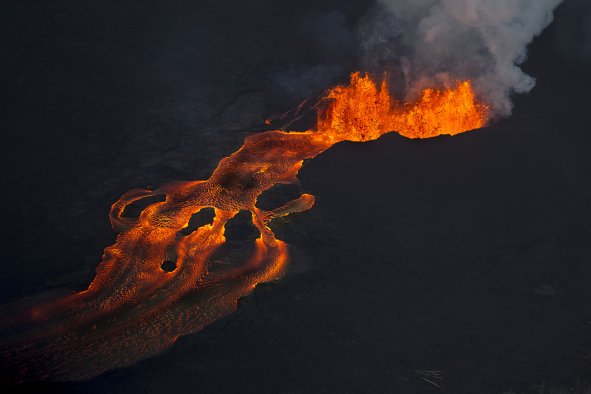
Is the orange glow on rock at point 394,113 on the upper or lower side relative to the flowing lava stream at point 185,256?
upper

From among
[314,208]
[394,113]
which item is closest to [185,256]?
[314,208]

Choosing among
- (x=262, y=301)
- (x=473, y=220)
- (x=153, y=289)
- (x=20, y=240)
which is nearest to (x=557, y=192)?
(x=473, y=220)

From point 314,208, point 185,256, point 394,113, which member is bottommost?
point 185,256

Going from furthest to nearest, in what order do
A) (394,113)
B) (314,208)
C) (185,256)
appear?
1. (394,113)
2. (314,208)
3. (185,256)

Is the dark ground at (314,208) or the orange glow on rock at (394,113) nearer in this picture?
the dark ground at (314,208)

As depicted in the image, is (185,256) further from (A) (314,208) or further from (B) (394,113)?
(B) (394,113)

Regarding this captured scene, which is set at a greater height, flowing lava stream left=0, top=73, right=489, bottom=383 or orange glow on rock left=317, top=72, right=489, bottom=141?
orange glow on rock left=317, top=72, right=489, bottom=141
